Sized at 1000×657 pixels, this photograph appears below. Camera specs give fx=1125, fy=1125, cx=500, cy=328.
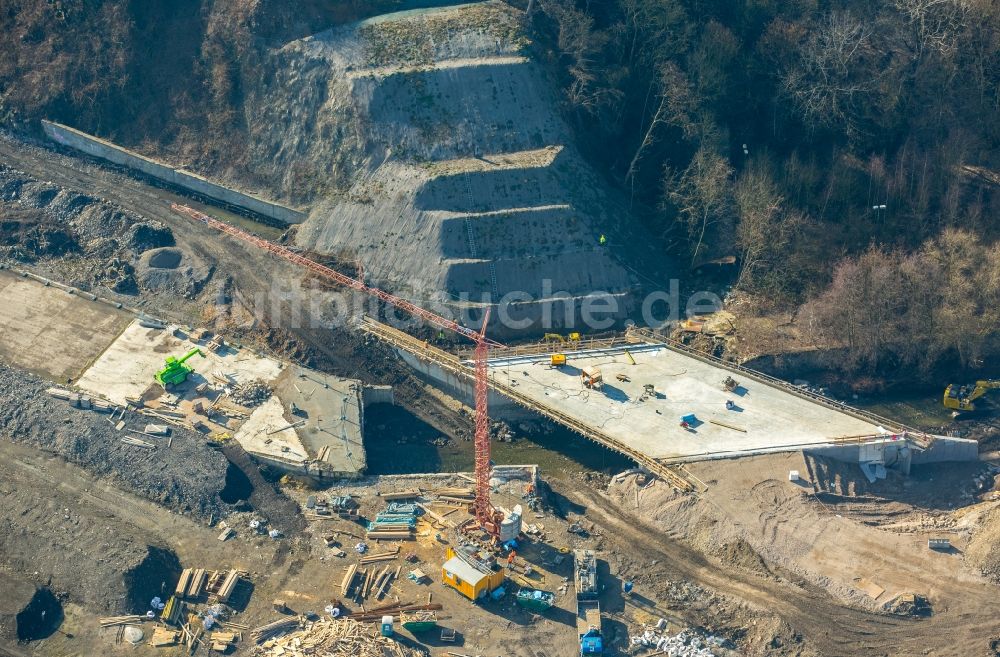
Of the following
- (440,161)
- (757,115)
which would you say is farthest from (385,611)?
(757,115)

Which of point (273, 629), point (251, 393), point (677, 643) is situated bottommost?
point (273, 629)

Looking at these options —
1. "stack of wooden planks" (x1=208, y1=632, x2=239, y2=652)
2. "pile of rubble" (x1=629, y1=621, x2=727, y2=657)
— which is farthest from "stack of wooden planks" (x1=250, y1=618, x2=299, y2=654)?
"pile of rubble" (x1=629, y1=621, x2=727, y2=657)

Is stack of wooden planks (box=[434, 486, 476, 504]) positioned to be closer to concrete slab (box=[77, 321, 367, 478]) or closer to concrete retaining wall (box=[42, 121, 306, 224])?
concrete slab (box=[77, 321, 367, 478])

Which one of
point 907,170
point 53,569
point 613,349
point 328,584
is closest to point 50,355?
point 53,569

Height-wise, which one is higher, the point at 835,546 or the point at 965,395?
the point at 965,395

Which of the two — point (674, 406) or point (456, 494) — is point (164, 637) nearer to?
point (456, 494)

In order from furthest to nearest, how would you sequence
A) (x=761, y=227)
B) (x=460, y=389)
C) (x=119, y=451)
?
(x=761, y=227) → (x=460, y=389) → (x=119, y=451)

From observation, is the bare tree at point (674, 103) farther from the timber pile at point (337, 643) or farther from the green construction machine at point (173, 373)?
the timber pile at point (337, 643)

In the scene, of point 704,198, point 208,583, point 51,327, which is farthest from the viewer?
point 704,198
